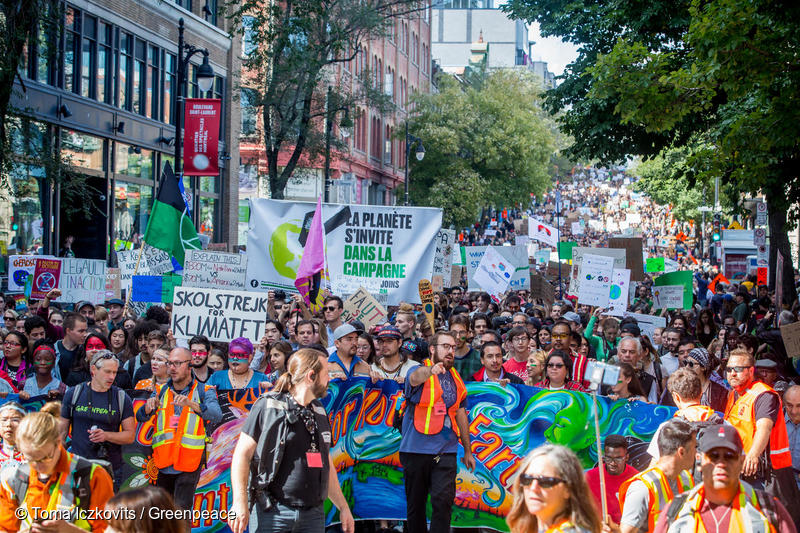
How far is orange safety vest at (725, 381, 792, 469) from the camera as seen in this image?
294 inches

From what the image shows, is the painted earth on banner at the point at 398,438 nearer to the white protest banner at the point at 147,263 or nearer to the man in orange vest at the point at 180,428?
the man in orange vest at the point at 180,428

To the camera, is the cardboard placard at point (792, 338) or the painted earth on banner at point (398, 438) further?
the cardboard placard at point (792, 338)

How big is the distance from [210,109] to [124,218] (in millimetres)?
9430

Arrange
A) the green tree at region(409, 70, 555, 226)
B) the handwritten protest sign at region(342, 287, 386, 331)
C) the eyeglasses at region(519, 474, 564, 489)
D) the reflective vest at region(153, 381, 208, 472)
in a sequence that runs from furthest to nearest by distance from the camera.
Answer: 1. the green tree at region(409, 70, 555, 226)
2. the handwritten protest sign at region(342, 287, 386, 331)
3. the reflective vest at region(153, 381, 208, 472)
4. the eyeglasses at region(519, 474, 564, 489)

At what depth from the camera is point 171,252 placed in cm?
1434

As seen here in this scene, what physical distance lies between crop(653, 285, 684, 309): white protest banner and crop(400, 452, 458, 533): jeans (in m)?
11.4

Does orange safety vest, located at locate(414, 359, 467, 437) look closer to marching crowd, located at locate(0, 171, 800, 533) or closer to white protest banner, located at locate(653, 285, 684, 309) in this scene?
marching crowd, located at locate(0, 171, 800, 533)

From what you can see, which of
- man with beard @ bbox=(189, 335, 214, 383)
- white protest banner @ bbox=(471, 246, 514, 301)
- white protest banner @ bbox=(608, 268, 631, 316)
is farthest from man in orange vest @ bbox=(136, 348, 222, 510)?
white protest banner @ bbox=(471, 246, 514, 301)

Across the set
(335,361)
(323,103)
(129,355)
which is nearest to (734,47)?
(335,361)

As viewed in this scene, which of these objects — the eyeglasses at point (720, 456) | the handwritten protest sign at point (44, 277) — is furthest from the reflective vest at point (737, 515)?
the handwritten protest sign at point (44, 277)

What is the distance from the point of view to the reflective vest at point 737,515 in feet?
15.6

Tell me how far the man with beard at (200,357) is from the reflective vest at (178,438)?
2.86ft

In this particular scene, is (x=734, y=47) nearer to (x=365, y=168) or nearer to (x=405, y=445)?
(x=405, y=445)

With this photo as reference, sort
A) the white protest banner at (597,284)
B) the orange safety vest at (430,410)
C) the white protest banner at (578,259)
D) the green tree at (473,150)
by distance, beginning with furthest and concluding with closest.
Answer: the green tree at (473,150) < the white protest banner at (578,259) < the white protest banner at (597,284) < the orange safety vest at (430,410)
